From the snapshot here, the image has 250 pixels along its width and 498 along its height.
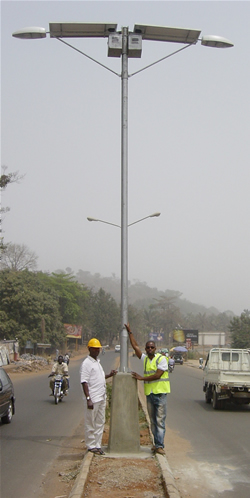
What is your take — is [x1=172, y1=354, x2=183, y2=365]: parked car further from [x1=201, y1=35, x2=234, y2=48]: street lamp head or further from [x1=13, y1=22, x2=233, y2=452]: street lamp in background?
[x1=201, y1=35, x2=234, y2=48]: street lamp head

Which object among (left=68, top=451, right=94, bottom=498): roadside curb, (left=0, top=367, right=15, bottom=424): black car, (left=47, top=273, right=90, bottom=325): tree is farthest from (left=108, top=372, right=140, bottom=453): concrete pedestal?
(left=47, top=273, right=90, bottom=325): tree

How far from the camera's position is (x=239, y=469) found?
27.6 ft

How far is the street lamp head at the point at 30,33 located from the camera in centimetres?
953

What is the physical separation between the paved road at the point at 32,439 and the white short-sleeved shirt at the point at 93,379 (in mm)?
1362

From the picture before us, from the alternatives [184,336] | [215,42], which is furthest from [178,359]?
[215,42]

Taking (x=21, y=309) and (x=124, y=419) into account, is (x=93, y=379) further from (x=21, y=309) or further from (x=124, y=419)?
(x=21, y=309)

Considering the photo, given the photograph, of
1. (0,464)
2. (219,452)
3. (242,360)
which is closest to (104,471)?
(0,464)

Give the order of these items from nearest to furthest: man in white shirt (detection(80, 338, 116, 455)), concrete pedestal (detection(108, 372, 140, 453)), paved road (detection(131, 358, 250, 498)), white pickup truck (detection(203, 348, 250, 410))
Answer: paved road (detection(131, 358, 250, 498)), man in white shirt (detection(80, 338, 116, 455)), concrete pedestal (detection(108, 372, 140, 453)), white pickup truck (detection(203, 348, 250, 410))

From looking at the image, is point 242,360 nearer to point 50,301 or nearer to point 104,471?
point 104,471

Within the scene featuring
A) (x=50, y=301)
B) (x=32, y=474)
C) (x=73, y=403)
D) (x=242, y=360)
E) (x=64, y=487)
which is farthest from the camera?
(x=50, y=301)

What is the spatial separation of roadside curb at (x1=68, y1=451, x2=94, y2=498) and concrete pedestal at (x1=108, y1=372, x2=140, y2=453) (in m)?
0.49

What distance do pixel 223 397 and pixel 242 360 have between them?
343 cm

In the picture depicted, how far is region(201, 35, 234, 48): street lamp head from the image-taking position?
9656 mm

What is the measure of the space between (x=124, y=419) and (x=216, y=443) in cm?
348
